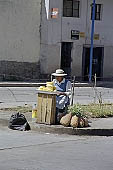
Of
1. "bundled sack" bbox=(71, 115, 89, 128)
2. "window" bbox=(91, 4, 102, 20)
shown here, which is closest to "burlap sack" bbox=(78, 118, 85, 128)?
"bundled sack" bbox=(71, 115, 89, 128)

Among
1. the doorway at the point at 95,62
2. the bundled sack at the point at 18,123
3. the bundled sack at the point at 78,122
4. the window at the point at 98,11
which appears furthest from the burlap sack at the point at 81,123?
the window at the point at 98,11

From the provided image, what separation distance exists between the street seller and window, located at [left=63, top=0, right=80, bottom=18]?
1675cm

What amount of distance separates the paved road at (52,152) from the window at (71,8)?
18.0m

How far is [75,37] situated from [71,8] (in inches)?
68.6

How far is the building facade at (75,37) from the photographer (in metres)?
28.1

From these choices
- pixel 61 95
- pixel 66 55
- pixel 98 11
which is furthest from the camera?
pixel 98 11

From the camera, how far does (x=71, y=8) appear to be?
2842 centimetres

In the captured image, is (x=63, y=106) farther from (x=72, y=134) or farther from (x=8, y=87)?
(x=8, y=87)

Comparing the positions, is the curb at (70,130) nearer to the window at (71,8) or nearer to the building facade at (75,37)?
the building facade at (75,37)

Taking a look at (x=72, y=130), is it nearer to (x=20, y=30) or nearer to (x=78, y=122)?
(x=78, y=122)

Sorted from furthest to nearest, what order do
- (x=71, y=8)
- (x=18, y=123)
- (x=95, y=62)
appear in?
(x=95, y=62) → (x=71, y=8) → (x=18, y=123)

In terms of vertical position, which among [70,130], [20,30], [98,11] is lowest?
[70,130]

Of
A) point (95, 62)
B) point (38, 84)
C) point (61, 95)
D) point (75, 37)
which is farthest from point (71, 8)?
point (61, 95)

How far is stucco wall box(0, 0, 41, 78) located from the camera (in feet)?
90.7
